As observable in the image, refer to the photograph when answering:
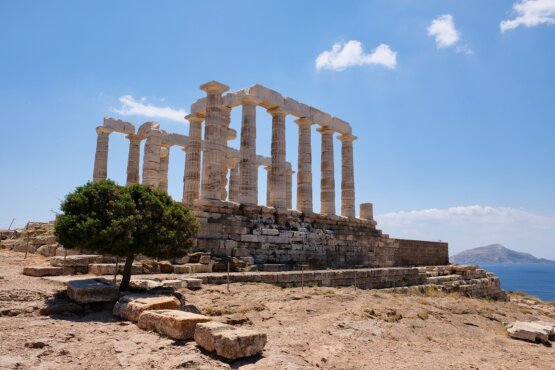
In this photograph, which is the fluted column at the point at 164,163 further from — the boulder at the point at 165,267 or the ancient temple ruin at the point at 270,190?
the boulder at the point at 165,267

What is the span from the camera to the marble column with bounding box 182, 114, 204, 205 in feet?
75.2

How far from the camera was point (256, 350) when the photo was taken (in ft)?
22.9

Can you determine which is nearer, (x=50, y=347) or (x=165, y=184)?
(x=50, y=347)

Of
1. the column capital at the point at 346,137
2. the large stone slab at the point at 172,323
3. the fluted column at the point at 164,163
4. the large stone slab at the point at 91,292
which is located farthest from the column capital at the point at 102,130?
the large stone slab at the point at 172,323

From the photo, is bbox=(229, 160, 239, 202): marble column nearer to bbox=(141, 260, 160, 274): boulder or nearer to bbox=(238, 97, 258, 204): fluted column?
bbox=(238, 97, 258, 204): fluted column

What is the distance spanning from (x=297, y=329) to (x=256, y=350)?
2377 millimetres

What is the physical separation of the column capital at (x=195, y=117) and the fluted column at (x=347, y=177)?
9973 millimetres

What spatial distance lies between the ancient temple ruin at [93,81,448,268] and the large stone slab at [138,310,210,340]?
9800 mm

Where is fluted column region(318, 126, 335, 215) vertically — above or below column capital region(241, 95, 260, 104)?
below

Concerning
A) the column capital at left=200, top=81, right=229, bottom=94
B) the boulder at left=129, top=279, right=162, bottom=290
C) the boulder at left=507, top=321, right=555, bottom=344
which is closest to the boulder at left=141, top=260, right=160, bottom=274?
the boulder at left=129, top=279, right=162, bottom=290

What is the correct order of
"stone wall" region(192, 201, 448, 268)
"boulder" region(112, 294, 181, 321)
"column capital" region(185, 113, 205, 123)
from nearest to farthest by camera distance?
"boulder" region(112, 294, 181, 321) < "stone wall" region(192, 201, 448, 268) < "column capital" region(185, 113, 205, 123)

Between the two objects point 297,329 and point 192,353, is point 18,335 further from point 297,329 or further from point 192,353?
point 297,329

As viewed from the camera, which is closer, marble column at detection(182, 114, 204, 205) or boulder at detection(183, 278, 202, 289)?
boulder at detection(183, 278, 202, 289)

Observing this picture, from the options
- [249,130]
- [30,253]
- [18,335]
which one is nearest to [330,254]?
[249,130]
